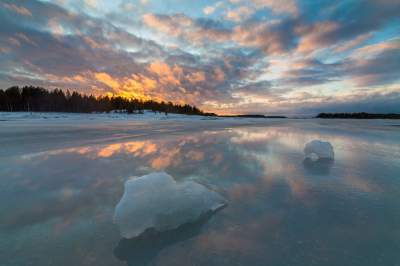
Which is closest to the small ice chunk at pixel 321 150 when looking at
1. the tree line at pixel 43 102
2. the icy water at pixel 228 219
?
the icy water at pixel 228 219

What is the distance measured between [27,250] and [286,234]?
1902mm

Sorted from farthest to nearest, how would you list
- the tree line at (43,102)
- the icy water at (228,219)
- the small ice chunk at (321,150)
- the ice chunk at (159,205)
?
the tree line at (43,102) < the small ice chunk at (321,150) < the ice chunk at (159,205) < the icy water at (228,219)

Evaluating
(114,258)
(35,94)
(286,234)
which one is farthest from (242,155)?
(35,94)

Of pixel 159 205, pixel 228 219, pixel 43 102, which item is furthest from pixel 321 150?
pixel 43 102

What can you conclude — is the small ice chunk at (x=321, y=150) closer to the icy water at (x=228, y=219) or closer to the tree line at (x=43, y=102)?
the icy water at (x=228, y=219)

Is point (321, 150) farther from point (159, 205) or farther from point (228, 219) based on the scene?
point (159, 205)

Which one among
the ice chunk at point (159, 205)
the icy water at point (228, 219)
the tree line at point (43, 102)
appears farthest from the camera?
the tree line at point (43, 102)

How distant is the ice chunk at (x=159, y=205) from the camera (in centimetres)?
147

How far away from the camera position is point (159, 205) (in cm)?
160

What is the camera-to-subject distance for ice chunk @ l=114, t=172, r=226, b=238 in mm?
1467

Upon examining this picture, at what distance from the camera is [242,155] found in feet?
13.4

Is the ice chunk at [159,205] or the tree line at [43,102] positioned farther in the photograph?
the tree line at [43,102]

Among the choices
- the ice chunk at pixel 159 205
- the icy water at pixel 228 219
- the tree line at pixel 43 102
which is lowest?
the icy water at pixel 228 219

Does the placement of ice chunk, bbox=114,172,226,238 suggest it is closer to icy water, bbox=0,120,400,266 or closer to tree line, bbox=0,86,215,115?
icy water, bbox=0,120,400,266
